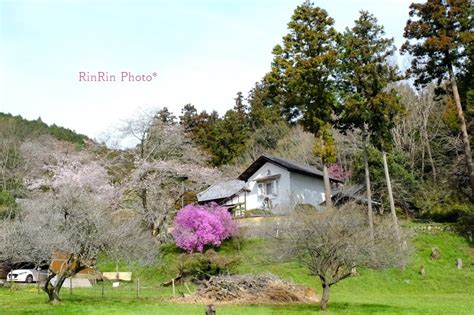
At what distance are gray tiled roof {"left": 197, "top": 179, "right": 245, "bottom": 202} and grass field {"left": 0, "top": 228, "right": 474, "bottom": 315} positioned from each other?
893 centimetres

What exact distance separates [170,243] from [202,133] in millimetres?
A: 20214

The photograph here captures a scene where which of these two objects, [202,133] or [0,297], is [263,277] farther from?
[202,133]

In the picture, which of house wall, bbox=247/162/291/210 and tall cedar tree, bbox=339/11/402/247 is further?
house wall, bbox=247/162/291/210

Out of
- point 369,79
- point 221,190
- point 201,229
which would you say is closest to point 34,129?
point 221,190

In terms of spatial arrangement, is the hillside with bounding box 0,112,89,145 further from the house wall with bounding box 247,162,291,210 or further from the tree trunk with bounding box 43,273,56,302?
the tree trunk with bounding box 43,273,56,302

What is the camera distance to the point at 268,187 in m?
38.8

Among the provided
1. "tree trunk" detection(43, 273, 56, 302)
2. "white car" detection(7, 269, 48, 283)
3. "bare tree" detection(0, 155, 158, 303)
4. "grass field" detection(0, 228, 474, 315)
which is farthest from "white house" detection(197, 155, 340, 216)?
"tree trunk" detection(43, 273, 56, 302)

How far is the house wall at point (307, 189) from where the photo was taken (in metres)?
37.4

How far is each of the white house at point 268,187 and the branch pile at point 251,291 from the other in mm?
16964

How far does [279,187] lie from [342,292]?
16110 millimetres

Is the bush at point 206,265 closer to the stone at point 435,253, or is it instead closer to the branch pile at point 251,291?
the branch pile at point 251,291

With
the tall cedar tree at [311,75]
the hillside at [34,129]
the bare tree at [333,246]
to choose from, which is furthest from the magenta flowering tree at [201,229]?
the hillside at [34,129]

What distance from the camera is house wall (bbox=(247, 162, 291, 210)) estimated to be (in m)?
37.3

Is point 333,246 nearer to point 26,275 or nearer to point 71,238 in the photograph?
point 71,238
